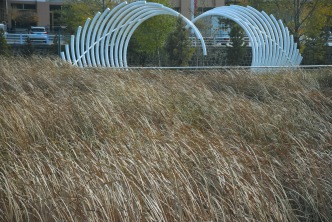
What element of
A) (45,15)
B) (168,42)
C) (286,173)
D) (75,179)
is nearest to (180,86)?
(286,173)

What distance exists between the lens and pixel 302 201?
454 cm

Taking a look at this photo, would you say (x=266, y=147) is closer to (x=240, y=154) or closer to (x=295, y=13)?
(x=240, y=154)

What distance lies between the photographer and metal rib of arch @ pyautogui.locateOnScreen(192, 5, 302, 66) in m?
17.5

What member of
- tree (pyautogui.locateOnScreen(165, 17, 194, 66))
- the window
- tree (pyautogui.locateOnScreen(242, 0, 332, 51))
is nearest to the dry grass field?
tree (pyautogui.locateOnScreen(165, 17, 194, 66))

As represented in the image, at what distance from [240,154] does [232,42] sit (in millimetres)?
16193

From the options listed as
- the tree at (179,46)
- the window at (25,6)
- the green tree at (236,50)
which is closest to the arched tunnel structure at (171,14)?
the tree at (179,46)

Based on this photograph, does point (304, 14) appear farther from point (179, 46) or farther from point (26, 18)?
point (26, 18)

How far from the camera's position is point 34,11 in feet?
161

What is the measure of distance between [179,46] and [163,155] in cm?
1395

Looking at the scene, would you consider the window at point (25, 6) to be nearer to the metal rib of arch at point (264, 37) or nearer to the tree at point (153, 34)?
the tree at point (153, 34)

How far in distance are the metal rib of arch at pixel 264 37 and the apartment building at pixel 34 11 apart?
1075 inches

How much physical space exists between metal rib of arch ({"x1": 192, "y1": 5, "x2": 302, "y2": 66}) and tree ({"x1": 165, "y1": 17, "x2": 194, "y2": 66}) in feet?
3.70

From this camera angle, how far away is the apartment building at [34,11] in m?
46.2

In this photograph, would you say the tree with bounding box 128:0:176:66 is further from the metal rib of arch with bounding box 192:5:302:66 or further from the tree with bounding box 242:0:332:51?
the tree with bounding box 242:0:332:51
